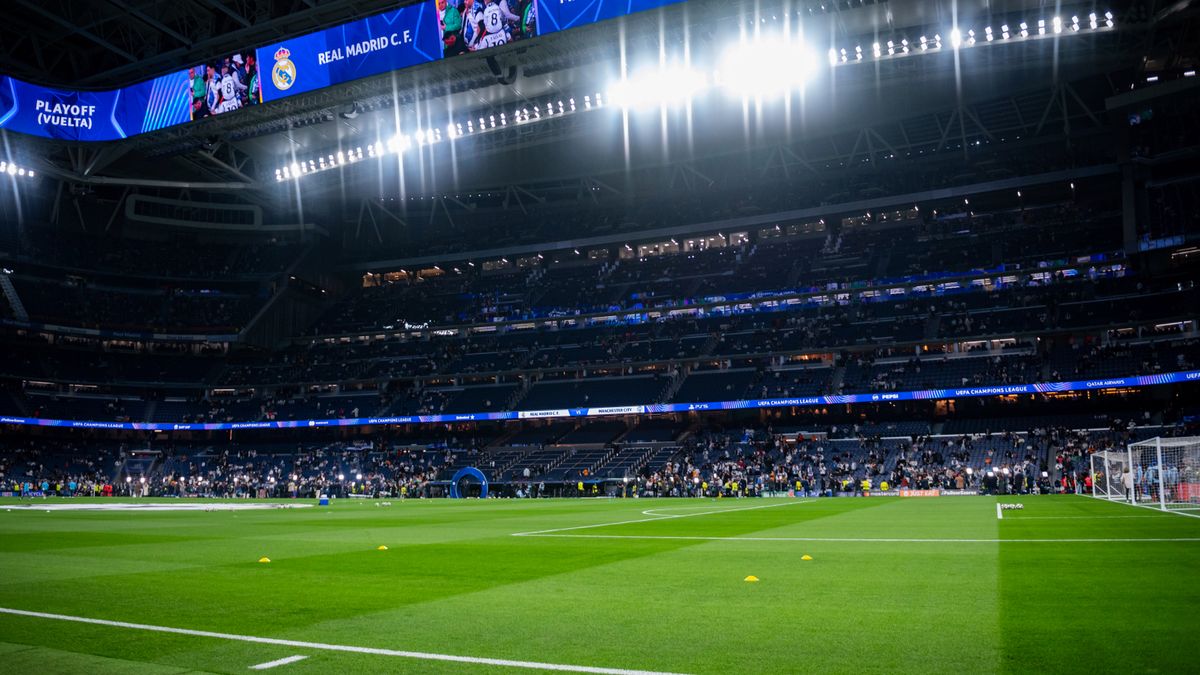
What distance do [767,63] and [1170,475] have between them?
80.3 ft

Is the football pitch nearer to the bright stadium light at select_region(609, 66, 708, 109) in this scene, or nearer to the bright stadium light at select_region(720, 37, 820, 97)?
the bright stadium light at select_region(720, 37, 820, 97)

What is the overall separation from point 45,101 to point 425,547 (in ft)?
138

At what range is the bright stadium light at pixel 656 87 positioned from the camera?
42188mm

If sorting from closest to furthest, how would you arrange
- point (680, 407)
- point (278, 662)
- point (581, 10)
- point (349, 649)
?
1. point (278, 662)
2. point (349, 649)
3. point (581, 10)
4. point (680, 407)

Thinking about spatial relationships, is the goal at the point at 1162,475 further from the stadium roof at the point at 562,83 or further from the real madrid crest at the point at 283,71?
the real madrid crest at the point at 283,71

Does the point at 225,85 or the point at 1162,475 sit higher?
the point at 225,85

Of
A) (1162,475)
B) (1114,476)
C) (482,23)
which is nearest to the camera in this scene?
(1162,475)

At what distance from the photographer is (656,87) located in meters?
43.3

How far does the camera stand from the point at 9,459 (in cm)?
6066

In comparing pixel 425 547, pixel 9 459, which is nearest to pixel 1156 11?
pixel 425 547

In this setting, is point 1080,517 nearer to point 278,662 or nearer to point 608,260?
point 278,662

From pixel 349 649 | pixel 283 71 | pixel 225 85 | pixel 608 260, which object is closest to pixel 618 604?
pixel 349 649

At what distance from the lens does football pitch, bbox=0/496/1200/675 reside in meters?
5.58

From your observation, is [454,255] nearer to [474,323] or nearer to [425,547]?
[474,323]
